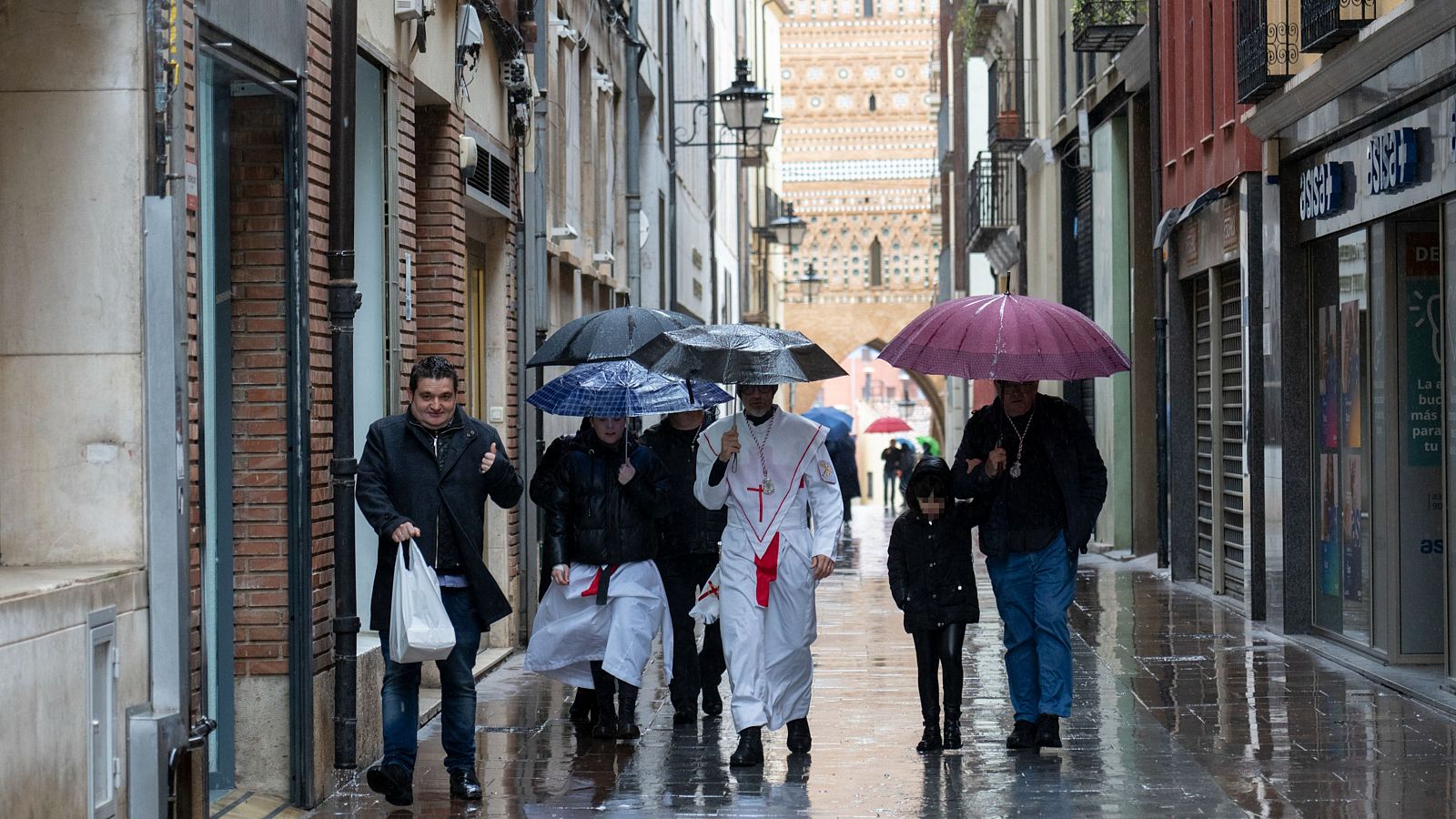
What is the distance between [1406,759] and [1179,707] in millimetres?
1680

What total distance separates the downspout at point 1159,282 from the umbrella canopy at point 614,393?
32.9 feet

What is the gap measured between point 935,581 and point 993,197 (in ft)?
81.3

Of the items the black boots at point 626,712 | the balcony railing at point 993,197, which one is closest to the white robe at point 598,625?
the black boots at point 626,712

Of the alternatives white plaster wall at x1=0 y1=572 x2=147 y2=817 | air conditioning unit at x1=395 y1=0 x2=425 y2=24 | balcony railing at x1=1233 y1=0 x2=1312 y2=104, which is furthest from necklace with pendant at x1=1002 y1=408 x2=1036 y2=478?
balcony railing at x1=1233 y1=0 x2=1312 y2=104

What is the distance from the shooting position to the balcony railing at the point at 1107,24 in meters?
20.9

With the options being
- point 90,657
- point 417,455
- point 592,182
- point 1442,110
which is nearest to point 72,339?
point 90,657

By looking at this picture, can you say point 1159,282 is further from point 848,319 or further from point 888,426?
point 848,319

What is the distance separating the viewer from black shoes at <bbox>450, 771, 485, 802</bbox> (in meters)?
7.96

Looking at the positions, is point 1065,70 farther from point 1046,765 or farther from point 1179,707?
point 1046,765

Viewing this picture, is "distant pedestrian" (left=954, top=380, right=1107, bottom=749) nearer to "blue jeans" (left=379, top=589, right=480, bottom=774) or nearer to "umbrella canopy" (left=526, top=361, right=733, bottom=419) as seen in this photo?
"umbrella canopy" (left=526, top=361, right=733, bottom=419)

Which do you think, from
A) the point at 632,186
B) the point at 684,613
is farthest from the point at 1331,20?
the point at 632,186

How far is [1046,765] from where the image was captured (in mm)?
8578

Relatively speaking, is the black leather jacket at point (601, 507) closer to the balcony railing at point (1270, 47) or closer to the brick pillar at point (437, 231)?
the brick pillar at point (437, 231)

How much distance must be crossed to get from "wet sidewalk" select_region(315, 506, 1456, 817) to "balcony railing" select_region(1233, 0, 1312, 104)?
12.8ft
